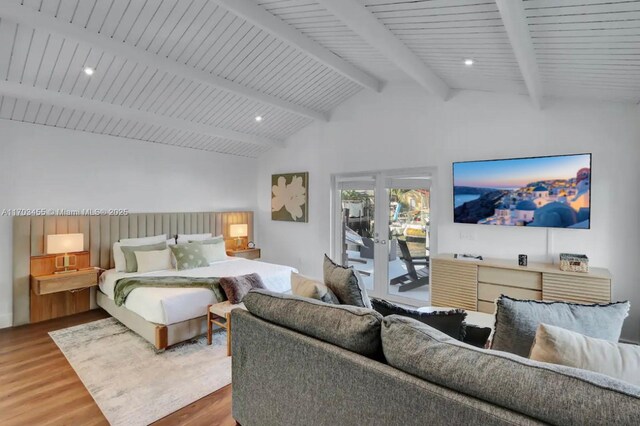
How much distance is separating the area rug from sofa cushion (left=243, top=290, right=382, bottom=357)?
123 centimetres

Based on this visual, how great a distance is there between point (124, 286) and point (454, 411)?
12.1 ft

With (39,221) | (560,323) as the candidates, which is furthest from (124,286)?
(560,323)

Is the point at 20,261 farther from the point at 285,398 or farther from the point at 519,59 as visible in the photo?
the point at 519,59

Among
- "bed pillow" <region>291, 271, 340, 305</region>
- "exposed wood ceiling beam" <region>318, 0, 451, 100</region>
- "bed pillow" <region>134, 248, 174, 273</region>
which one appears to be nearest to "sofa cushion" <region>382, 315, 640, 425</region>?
"bed pillow" <region>291, 271, 340, 305</region>

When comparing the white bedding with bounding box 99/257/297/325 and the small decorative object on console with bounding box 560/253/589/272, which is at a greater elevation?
the small decorative object on console with bounding box 560/253/589/272

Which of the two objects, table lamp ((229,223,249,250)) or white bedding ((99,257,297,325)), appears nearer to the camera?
white bedding ((99,257,297,325))

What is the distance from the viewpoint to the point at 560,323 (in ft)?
4.47

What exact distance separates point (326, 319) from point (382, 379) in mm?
370

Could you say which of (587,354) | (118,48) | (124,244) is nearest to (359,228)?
(124,244)

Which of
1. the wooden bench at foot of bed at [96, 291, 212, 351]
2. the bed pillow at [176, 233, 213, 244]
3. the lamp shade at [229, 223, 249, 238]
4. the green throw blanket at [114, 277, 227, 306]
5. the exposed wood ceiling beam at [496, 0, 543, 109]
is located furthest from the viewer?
the lamp shade at [229, 223, 249, 238]

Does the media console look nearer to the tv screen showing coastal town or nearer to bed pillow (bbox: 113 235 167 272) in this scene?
the tv screen showing coastal town

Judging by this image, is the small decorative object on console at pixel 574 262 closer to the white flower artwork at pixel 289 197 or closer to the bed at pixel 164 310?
the bed at pixel 164 310

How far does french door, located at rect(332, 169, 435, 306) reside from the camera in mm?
4719

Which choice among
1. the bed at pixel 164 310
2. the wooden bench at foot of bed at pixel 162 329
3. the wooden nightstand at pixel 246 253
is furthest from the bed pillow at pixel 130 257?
the wooden nightstand at pixel 246 253
